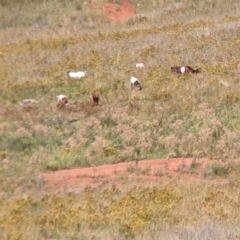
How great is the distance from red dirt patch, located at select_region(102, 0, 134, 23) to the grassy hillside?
47.9 inches

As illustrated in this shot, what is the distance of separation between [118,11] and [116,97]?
477 inches

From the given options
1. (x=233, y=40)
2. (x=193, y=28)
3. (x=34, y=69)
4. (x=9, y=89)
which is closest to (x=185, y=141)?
(x=9, y=89)

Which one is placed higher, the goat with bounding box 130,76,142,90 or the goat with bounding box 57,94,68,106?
the goat with bounding box 57,94,68,106

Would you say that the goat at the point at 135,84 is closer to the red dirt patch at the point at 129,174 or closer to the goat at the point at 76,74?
the goat at the point at 76,74

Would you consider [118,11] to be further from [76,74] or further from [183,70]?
[183,70]

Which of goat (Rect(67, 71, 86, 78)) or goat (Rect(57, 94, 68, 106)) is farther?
goat (Rect(67, 71, 86, 78))

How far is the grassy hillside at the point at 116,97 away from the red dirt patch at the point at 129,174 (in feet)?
0.64

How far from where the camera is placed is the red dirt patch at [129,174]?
7.77 m

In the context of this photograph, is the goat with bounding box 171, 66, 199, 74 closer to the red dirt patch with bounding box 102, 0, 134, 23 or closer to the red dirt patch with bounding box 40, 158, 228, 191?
the red dirt patch with bounding box 40, 158, 228, 191

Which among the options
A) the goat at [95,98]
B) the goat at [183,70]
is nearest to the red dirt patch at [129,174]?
the goat at [95,98]

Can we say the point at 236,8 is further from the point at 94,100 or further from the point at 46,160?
the point at 46,160

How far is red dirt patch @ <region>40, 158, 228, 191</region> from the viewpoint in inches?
306

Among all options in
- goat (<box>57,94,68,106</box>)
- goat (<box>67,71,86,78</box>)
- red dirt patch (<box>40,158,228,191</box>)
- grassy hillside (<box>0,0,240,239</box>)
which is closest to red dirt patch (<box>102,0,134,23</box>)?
grassy hillside (<box>0,0,240,239</box>)

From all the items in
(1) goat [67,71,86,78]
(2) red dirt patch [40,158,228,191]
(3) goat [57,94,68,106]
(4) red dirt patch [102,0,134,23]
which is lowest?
(4) red dirt patch [102,0,134,23]
